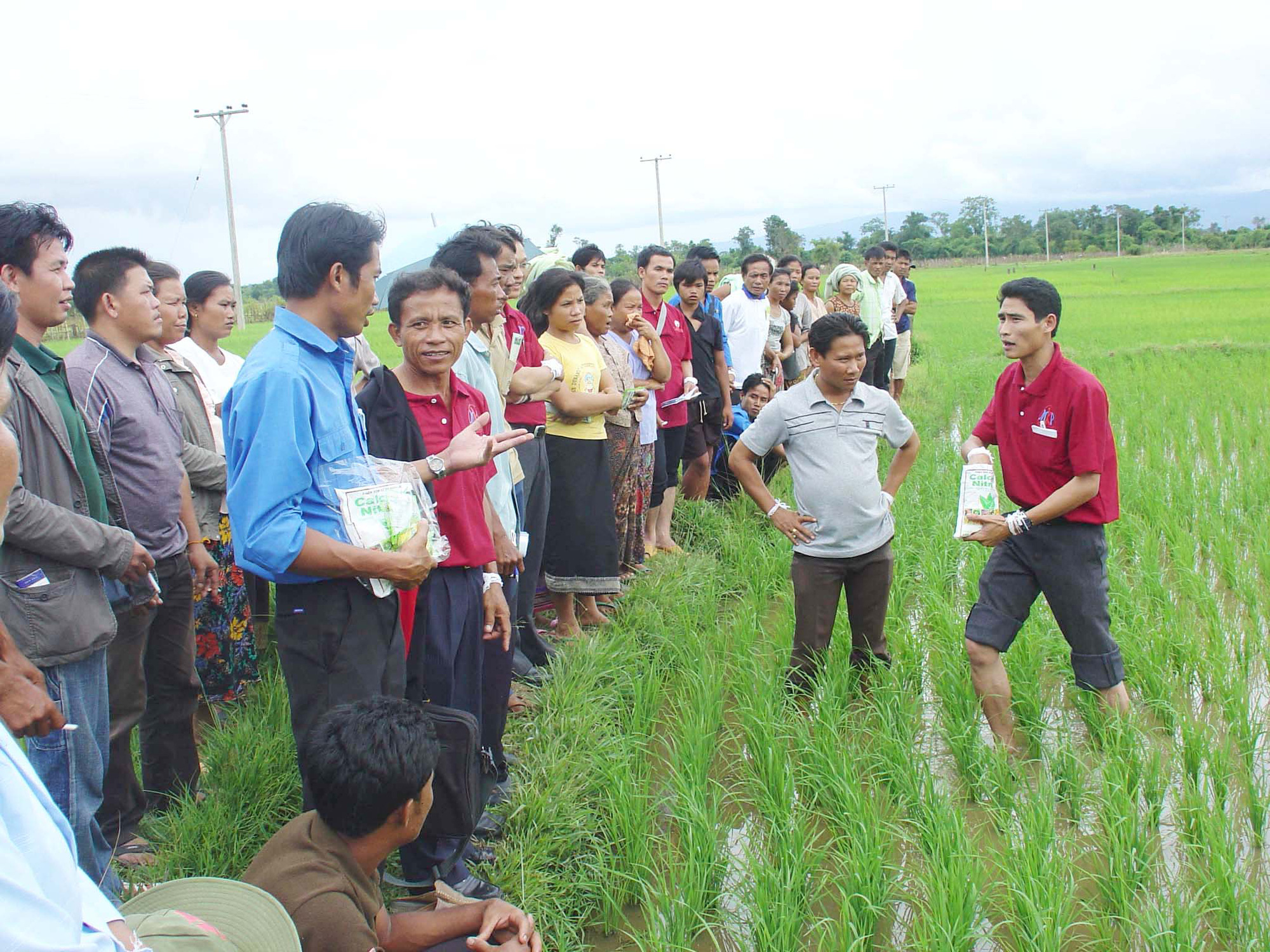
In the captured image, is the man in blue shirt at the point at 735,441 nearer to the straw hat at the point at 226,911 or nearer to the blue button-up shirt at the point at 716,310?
the blue button-up shirt at the point at 716,310

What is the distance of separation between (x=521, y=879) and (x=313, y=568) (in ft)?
3.55

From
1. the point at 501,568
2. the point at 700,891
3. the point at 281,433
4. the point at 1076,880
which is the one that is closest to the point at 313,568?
the point at 281,433

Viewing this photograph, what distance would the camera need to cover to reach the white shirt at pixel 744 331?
7.24 m

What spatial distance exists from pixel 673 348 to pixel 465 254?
2799 millimetres

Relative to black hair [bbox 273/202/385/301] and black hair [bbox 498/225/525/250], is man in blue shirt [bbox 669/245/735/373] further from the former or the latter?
black hair [bbox 273/202/385/301]

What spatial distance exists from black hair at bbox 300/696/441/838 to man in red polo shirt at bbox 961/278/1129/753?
6.50 ft

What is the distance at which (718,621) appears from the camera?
4.77m

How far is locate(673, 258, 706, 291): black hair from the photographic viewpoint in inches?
249

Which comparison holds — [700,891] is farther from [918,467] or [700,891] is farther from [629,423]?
[918,467]

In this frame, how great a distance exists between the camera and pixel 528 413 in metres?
4.14

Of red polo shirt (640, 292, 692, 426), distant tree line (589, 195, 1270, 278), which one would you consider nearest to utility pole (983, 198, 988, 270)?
distant tree line (589, 195, 1270, 278)

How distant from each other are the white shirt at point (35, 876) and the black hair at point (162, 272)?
282cm

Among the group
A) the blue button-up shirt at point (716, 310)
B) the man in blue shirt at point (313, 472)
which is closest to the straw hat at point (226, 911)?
the man in blue shirt at point (313, 472)

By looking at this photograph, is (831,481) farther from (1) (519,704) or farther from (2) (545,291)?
(2) (545,291)
